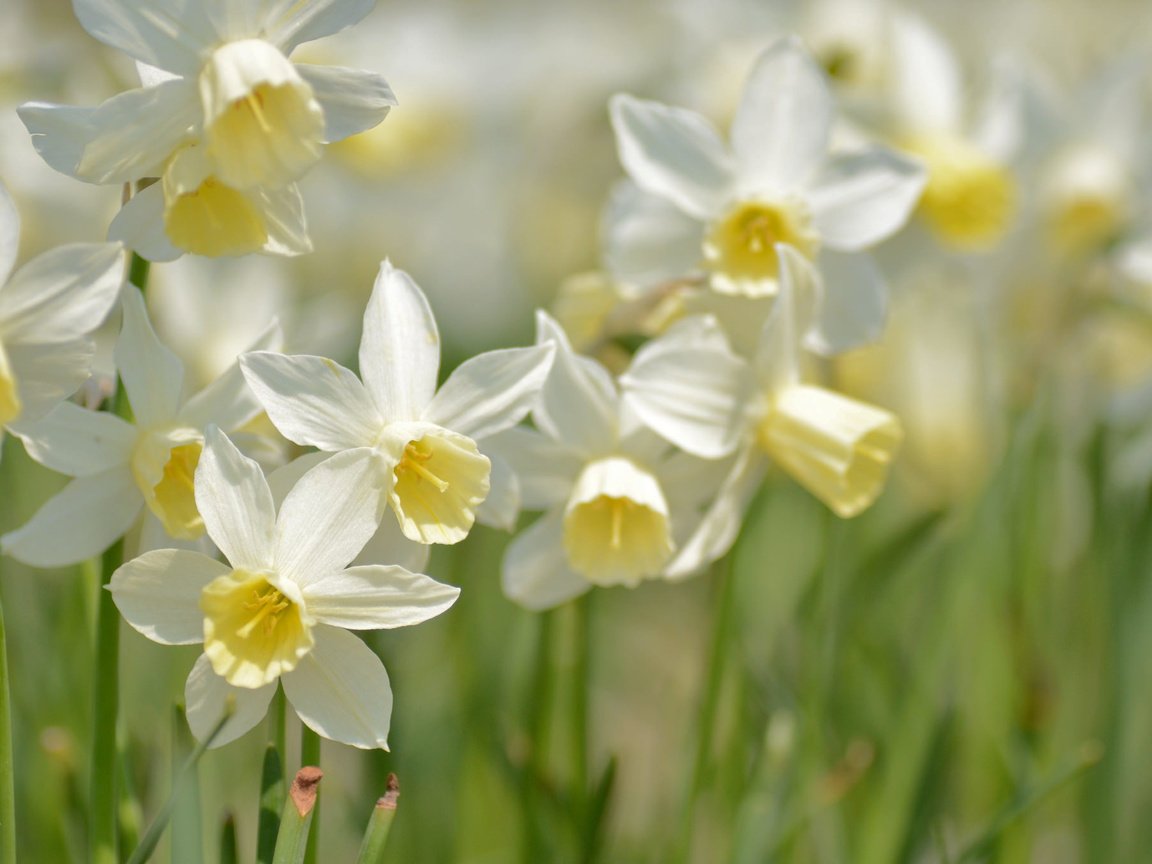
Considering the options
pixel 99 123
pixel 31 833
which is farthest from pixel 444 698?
pixel 99 123

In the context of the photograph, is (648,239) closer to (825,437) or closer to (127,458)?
(825,437)

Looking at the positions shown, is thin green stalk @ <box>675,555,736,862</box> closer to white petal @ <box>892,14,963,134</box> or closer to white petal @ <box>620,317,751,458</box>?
white petal @ <box>620,317,751,458</box>

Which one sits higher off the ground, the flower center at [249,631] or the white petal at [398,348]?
the white petal at [398,348]

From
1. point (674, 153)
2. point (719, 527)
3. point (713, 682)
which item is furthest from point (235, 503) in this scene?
point (674, 153)

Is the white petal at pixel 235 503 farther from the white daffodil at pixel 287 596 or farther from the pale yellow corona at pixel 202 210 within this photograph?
the pale yellow corona at pixel 202 210

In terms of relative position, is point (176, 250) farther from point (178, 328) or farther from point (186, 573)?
point (178, 328)

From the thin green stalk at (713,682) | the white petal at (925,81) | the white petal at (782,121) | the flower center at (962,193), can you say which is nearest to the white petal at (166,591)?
the thin green stalk at (713,682)
